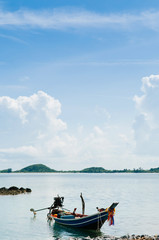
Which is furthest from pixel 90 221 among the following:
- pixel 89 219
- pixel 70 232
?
pixel 70 232

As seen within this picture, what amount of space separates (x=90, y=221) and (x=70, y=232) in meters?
2.92

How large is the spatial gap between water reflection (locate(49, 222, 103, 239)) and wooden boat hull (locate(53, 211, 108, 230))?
424 mm

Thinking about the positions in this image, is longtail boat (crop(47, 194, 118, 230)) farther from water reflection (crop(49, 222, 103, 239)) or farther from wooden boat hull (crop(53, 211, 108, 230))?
water reflection (crop(49, 222, 103, 239))

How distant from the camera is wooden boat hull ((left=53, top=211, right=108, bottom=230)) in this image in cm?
3097

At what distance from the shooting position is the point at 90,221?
3198cm

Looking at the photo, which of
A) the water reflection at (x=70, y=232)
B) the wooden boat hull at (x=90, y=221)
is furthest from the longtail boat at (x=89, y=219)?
the water reflection at (x=70, y=232)

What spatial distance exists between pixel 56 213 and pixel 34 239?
9.08 meters

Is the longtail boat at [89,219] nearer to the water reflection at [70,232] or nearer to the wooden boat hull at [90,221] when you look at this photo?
the wooden boat hull at [90,221]

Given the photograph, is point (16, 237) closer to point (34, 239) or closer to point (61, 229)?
point (34, 239)

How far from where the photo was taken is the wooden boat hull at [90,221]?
30966mm

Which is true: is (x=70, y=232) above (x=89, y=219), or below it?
below

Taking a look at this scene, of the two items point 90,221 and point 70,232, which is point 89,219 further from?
point 70,232

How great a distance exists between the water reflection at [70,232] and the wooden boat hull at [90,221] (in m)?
0.42

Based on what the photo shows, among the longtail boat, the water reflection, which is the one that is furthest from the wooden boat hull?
the water reflection
